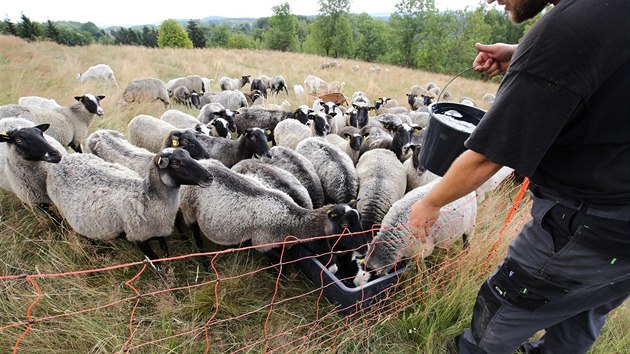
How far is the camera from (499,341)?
2137 mm

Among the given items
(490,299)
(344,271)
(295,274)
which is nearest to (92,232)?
(295,274)

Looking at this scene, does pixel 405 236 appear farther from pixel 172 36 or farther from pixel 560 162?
pixel 172 36

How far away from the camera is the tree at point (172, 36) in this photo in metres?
62.5

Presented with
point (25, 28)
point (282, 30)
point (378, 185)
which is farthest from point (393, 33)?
point (378, 185)

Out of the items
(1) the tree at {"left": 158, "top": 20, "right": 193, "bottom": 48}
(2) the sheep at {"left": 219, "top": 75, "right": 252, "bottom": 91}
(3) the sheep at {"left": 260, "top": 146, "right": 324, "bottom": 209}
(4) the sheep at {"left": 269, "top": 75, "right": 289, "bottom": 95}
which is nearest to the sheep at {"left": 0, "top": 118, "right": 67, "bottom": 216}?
(3) the sheep at {"left": 260, "top": 146, "right": 324, "bottom": 209}

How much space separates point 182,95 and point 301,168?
9.57 metres

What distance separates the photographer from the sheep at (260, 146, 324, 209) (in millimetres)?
4934

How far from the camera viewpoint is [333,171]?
520 cm

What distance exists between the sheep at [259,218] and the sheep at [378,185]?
788 millimetres

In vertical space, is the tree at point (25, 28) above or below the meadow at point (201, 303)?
above

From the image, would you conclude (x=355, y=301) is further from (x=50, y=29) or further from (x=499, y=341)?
(x=50, y=29)

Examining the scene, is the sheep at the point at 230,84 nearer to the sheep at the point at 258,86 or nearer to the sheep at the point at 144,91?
the sheep at the point at 258,86

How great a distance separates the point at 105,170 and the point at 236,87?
12385mm

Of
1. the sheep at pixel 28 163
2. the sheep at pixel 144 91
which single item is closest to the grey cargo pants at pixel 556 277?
the sheep at pixel 28 163
